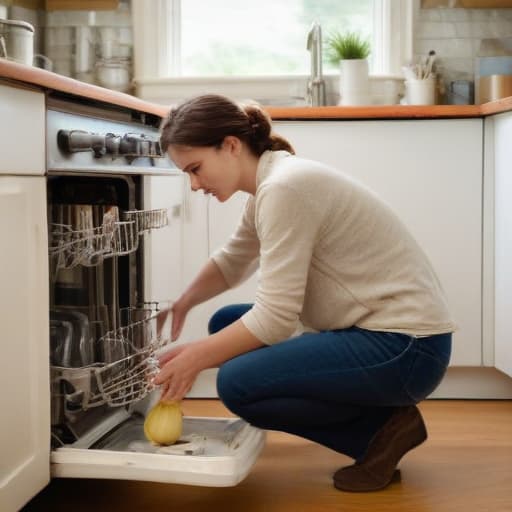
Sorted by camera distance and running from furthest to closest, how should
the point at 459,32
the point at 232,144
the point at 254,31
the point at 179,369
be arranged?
the point at 254,31 < the point at 459,32 < the point at 232,144 < the point at 179,369

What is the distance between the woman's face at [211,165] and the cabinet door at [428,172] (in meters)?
1.00

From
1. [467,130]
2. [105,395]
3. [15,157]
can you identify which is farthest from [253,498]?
[467,130]

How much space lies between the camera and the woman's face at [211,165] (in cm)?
199

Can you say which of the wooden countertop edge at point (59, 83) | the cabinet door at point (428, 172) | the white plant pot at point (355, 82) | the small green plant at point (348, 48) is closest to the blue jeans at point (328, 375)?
the wooden countertop edge at point (59, 83)

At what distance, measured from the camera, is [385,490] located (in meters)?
2.16

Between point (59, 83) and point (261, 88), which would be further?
point (261, 88)

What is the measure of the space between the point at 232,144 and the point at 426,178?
1.14 meters

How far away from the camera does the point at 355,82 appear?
3.35 metres

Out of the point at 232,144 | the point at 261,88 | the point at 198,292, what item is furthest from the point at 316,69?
the point at 232,144

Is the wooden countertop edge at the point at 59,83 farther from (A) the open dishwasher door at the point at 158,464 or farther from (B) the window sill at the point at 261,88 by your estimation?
(B) the window sill at the point at 261,88

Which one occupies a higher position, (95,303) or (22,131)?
(22,131)

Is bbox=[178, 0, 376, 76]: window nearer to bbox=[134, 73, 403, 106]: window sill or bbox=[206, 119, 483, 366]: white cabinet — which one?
bbox=[134, 73, 403, 106]: window sill

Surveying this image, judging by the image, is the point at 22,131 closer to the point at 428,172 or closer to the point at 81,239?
the point at 81,239

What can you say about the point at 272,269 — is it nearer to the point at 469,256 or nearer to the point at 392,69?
the point at 469,256
